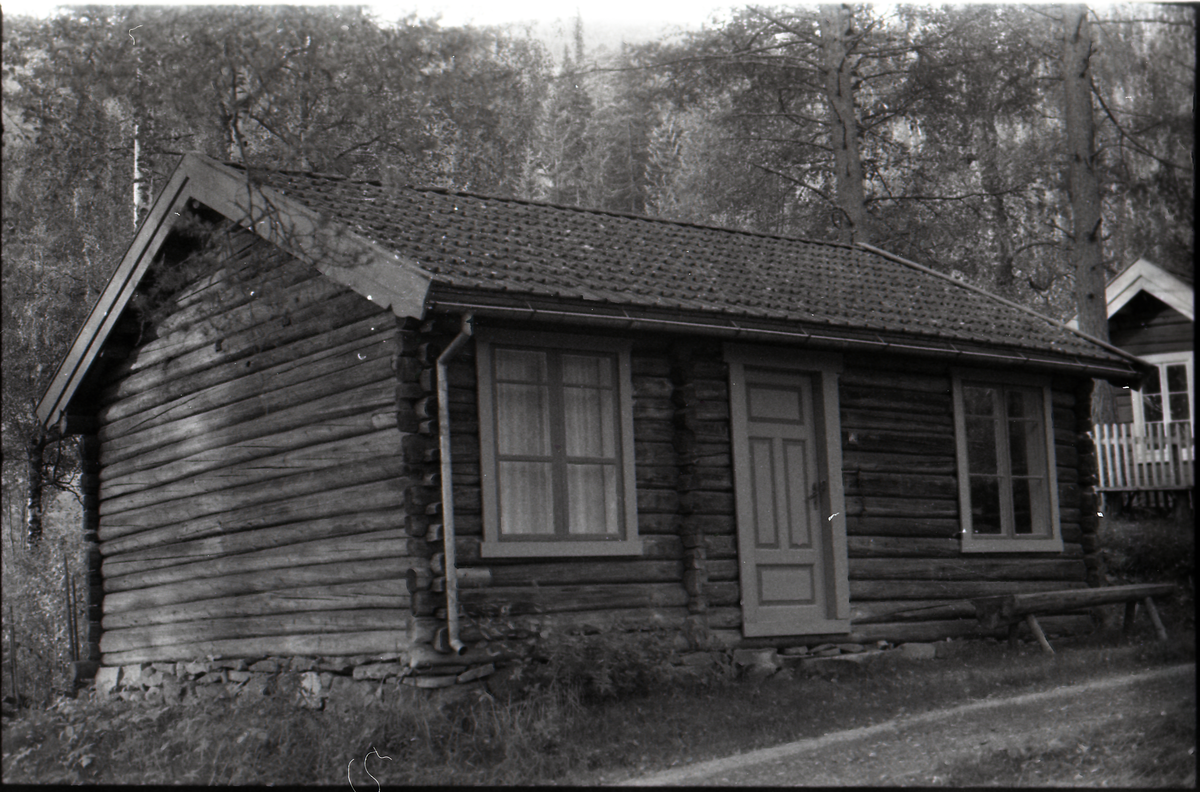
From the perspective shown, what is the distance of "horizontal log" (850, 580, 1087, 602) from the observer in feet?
41.6

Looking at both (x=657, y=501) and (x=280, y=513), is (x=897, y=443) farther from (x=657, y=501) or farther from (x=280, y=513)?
(x=280, y=513)

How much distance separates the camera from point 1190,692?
912 centimetres

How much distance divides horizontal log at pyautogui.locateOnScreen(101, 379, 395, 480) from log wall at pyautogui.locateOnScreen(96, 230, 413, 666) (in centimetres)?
2

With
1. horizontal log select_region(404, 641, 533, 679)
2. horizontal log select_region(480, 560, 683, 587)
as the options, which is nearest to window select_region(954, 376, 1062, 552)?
horizontal log select_region(480, 560, 683, 587)

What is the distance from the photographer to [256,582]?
39.1 ft

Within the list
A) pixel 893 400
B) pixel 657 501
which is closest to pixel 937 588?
pixel 893 400

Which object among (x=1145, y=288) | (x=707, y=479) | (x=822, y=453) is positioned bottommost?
(x=707, y=479)

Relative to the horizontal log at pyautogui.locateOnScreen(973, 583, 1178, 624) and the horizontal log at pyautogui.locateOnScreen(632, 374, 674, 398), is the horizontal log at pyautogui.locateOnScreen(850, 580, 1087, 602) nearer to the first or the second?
the horizontal log at pyautogui.locateOnScreen(973, 583, 1178, 624)

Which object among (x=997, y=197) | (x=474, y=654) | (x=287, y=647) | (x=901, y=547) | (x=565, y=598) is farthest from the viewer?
(x=997, y=197)

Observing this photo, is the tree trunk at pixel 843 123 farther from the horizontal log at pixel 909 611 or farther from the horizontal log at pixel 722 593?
the horizontal log at pixel 722 593

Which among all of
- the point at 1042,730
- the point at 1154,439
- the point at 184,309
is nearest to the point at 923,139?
the point at 1154,439

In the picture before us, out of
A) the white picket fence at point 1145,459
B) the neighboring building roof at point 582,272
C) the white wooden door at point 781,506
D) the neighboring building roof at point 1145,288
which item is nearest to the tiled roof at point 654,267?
the neighboring building roof at point 582,272

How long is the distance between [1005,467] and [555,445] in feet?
19.6

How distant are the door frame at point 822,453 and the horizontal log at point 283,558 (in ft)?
10.9
